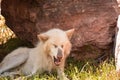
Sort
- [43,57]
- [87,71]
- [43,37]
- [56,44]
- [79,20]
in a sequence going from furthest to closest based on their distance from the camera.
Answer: [79,20] → [87,71] → [43,57] → [43,37] → [56,44]

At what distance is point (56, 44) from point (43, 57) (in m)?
0.60

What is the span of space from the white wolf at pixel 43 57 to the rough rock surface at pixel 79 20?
0.72 m

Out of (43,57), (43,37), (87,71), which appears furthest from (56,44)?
(87,71)

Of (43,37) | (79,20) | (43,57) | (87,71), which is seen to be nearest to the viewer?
(43,37)

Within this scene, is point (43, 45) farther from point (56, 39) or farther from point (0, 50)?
point (0, 50)

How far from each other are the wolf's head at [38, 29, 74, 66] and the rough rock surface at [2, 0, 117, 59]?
0.86 metres

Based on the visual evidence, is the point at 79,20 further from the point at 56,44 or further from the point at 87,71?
the point at 56,44

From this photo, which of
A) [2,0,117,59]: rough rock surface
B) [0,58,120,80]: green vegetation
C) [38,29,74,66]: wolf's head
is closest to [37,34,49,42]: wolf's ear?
[38,29,74,66]: wolf's head

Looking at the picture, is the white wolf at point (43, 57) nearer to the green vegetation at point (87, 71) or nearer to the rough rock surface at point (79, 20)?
the green vegetation at point (87, 71)

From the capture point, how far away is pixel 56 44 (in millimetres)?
9562

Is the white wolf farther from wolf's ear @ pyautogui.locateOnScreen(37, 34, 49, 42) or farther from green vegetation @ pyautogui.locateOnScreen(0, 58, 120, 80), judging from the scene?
green vegetation @ pyautogui.locateOnScreen(0, 58, 120, 80)

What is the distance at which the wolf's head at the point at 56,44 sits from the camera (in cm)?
949

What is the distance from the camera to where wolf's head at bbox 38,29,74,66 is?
31.1ft

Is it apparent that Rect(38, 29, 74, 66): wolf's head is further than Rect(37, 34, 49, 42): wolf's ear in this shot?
No
